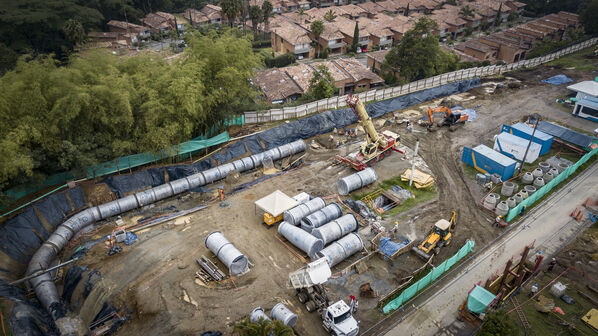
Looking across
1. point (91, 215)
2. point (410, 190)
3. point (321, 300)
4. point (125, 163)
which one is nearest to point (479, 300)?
point (321, 300)

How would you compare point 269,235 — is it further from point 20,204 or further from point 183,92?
point 20,204

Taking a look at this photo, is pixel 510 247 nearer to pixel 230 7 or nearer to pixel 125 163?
pixel 125 163

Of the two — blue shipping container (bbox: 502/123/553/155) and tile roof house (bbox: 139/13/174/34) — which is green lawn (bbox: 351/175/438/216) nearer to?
blue shipping container (bbox: 502/123/553/155)

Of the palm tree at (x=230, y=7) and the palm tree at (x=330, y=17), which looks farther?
the palm tree at (x=330, y=17)

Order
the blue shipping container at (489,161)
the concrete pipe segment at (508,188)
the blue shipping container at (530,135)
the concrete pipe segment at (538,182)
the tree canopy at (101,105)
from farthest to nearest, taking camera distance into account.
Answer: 1. the blue shipping container at (530,135)
2. the blue shipping container at (489,161)
3. the concrete pipe segment at (538,182)
4. the concrete pipe segment at (508,188)
5. the tree canopy at (101,105)

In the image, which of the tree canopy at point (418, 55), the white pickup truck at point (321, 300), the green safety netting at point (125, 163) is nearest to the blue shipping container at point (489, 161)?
the tree canopy at point (418, 55)

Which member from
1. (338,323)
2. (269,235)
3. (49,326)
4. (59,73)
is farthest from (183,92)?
(338,323)

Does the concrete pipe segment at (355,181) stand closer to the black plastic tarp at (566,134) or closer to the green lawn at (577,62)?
the black plastic tarp at (566,134)
